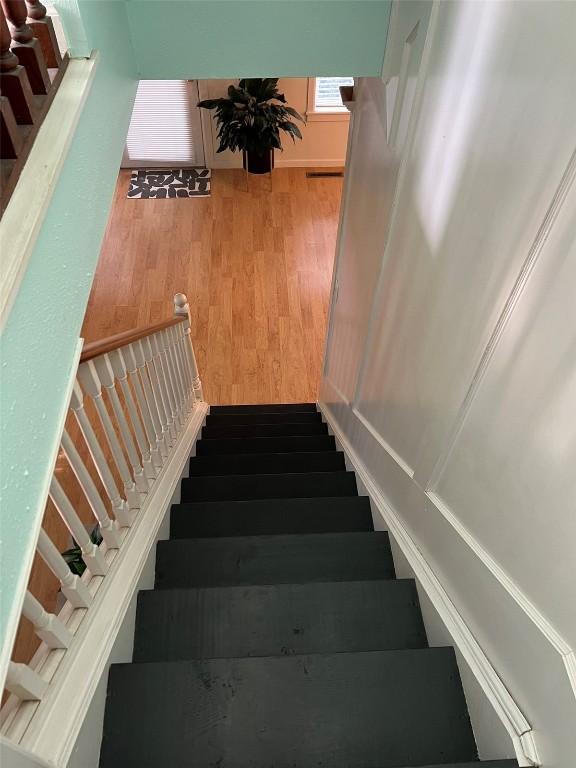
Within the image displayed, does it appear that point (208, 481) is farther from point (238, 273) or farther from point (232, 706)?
point (238, 273)

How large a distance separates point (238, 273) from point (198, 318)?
710 millimetres

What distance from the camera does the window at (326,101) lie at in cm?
→ 588

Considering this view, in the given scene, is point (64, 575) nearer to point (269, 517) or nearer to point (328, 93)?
point (269, 517)

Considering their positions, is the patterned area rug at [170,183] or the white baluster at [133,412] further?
the patterned area rug at [170,183]

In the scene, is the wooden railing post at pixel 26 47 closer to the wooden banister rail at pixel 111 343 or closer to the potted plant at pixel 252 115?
the wooden banister rail at pixel 111 343

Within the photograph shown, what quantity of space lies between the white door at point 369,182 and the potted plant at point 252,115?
2936mm

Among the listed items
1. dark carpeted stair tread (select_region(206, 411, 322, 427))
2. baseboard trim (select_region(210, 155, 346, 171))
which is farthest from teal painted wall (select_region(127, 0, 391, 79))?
baseboard trim (select_region(210, 155, 346, 171))

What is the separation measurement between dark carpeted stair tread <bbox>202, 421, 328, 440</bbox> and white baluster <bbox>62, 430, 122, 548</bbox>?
5.86 feet

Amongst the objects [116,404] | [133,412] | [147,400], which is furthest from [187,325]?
[116,404]

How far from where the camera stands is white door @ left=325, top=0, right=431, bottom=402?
1.71 metres

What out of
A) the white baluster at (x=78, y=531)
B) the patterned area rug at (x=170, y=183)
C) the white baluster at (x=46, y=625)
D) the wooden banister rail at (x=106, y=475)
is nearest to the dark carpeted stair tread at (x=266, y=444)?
the wooden banister rail at (x=106, y=475)

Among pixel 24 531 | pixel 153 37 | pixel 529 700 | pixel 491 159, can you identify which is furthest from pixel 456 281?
pixel 153 37

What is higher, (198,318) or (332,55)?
(332,55)

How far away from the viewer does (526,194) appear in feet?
3.43
